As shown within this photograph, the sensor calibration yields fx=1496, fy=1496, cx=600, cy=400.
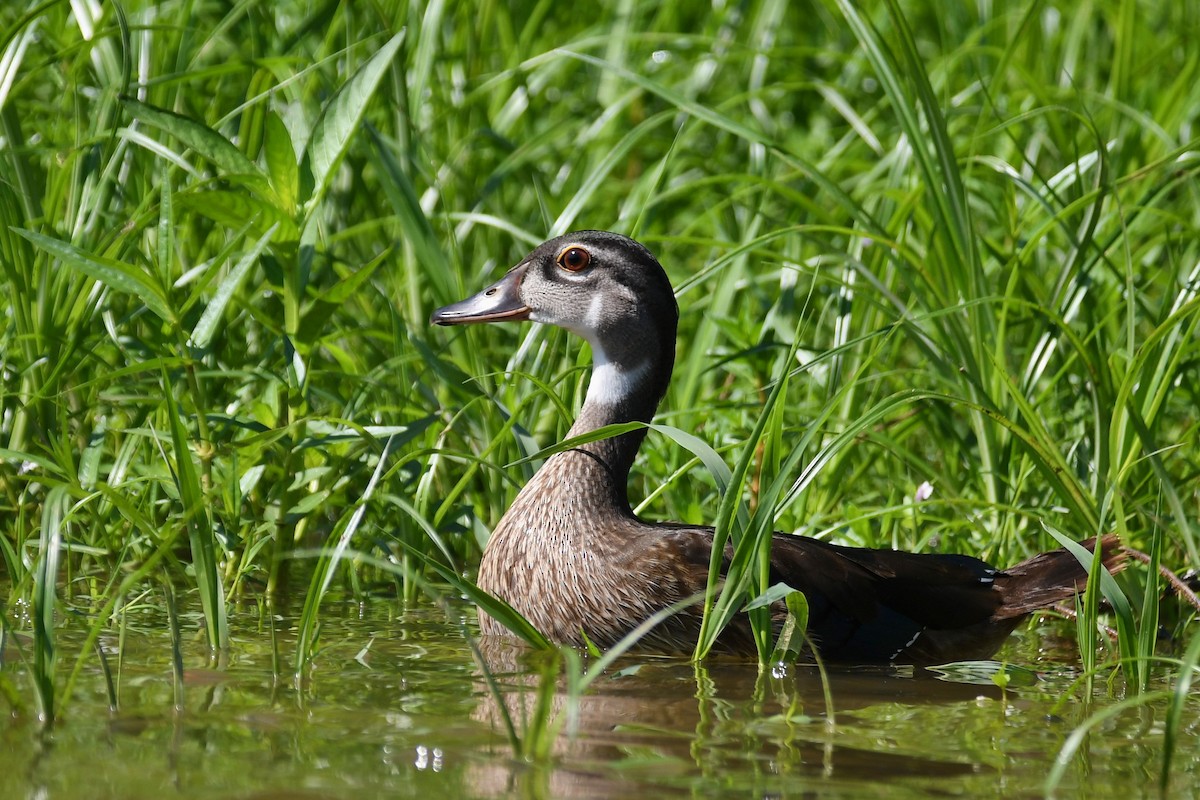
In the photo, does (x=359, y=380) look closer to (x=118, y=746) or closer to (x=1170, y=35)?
(x=118, y=746)

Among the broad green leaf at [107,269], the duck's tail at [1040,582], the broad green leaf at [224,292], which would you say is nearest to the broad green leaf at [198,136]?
the broad green leaf at [224,292]

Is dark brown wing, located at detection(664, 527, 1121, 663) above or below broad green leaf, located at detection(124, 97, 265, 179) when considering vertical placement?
below

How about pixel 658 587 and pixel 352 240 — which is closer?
pixel 658 587

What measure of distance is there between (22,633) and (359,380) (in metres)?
1.28

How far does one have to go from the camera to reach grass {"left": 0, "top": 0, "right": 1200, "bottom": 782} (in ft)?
11.5

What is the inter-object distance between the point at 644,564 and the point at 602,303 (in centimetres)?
84

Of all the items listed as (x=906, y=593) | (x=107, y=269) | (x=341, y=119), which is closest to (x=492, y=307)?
(x=341, y=119)

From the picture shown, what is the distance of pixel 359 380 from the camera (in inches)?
165

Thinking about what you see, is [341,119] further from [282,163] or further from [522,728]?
[522,728]

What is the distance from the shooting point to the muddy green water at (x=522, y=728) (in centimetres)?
242

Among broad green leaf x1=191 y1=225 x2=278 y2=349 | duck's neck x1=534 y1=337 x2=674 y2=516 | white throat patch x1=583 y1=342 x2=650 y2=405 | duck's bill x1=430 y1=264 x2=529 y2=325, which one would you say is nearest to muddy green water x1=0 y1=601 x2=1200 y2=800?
duck's neck x1=534 y1=337 x2=674 y2=516

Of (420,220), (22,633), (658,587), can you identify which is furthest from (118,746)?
(420,220)

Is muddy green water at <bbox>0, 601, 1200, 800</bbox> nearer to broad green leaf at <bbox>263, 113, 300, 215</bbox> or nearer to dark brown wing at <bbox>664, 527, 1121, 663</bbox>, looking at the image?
dark brown wing at <bbox>664, 527, 1121, 663</bbox>

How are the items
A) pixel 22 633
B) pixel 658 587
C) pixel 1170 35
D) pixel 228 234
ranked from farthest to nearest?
pixel 1170 35, pixel 228 234, pixel 658 587, pixel 22 633
